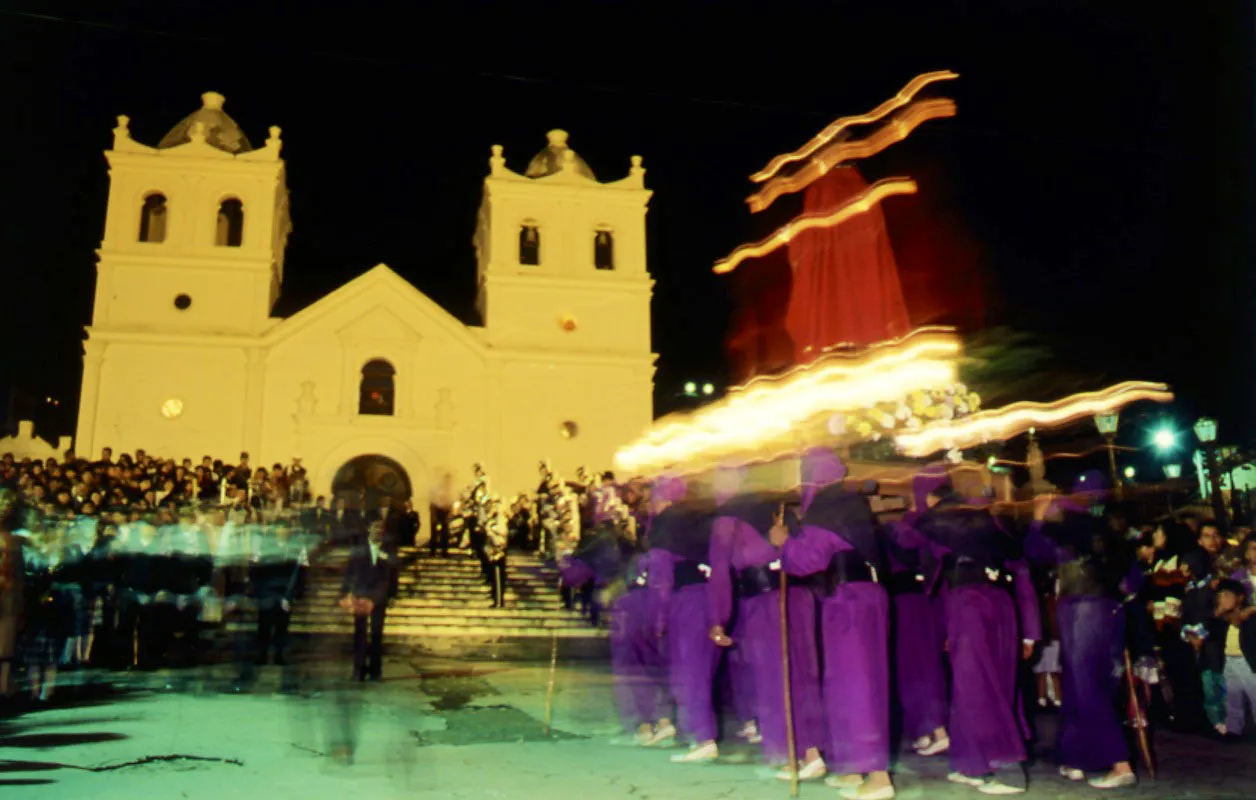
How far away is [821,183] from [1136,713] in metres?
8.53

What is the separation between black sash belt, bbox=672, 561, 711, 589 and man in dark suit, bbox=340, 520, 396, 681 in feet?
13.7

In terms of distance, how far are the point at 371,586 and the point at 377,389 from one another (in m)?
20.5

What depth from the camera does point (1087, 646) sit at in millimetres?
6594

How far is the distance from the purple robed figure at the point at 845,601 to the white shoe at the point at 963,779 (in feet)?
1.71

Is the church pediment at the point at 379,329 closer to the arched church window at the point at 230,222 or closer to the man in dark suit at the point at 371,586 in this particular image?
the arched church window at the point at 230,222

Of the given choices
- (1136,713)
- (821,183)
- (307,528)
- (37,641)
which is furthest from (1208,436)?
(37,641)

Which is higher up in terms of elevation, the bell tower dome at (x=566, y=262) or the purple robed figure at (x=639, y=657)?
the bell tower dome at (x=566, y=262)

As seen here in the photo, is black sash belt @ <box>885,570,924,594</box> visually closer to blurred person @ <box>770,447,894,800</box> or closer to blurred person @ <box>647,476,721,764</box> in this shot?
blurred person @ <box>770,447,894,800</box>

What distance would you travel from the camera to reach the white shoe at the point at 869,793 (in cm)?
587

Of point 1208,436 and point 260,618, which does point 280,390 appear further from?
point 1208,436

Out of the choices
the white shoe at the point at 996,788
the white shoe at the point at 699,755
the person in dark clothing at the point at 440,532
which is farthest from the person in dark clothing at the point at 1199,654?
the person in dark clothing at the point at 440,532

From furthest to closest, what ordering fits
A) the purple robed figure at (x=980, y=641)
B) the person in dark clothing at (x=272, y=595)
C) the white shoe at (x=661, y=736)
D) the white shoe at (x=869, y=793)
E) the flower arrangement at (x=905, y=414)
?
the flower arrangement at (x=905, y=414)
the person in dark clothing at (x=272, y=595)
the white shoe at (x=661, y=736)
the purple robed figure at (x=980, y=641)
the white shoe at (x=869, y=793)

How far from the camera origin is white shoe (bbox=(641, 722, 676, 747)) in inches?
300

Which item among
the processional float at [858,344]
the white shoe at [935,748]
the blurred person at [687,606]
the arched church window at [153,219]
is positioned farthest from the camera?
the arched church window at [153,219]
